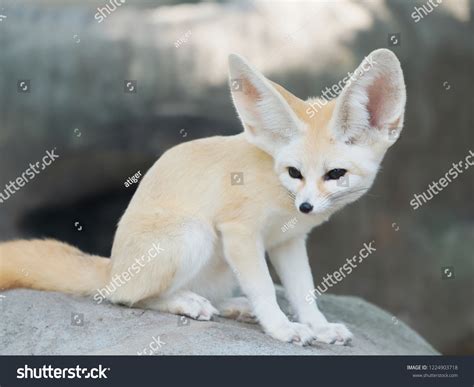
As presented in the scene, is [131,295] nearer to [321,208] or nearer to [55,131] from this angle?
[321,208]

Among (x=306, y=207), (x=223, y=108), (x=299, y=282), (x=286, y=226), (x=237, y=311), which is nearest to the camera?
(x=306, y=207)

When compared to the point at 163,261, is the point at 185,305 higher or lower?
lower

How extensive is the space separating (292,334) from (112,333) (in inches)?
33.3

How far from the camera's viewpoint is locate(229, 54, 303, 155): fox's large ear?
373cm

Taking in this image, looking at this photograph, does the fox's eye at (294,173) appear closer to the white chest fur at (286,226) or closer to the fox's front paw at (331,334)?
the white chest fur at (286,226)

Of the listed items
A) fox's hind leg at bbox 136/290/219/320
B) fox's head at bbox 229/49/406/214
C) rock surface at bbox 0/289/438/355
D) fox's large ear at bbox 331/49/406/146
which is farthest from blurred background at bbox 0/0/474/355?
fox's large ear at bbox 331/49/406/146

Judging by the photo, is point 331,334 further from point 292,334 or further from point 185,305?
point 185,305

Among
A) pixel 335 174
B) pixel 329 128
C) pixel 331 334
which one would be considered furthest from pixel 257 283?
pixel 329 128

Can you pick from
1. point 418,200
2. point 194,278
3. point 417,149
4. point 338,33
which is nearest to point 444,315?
point 418,200

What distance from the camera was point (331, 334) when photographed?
13.1 feet

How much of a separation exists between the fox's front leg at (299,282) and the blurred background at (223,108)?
2915 millimetres

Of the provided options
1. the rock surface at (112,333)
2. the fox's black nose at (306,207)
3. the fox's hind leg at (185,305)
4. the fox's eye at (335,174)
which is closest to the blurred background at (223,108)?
the rock surface at (112,333)

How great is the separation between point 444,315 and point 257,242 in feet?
12.4

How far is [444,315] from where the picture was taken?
7117mm
